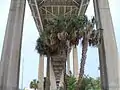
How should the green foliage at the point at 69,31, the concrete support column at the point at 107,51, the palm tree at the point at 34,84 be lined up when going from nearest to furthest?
the concrete support column at the point at 107,51 → the green foliage at the point at 69,31 → the palm tree at the point at 34,84

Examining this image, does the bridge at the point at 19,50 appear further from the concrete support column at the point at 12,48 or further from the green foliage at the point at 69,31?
the green foliage at the point at 69,31

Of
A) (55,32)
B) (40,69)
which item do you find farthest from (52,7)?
(55,32)

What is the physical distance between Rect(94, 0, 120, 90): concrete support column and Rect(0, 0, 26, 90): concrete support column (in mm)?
7238

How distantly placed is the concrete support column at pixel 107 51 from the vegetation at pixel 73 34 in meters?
0.69

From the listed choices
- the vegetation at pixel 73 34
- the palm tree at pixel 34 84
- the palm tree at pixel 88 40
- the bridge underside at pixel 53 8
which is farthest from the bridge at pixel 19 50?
the palm tree at pixel 34 84

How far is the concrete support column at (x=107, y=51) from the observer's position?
18.2 meters

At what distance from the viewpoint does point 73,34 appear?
799 inches

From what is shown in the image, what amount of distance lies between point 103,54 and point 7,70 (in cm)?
833

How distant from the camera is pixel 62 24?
21094mm

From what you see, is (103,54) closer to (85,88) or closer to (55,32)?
(55,32)

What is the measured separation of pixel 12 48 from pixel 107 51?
826 cm

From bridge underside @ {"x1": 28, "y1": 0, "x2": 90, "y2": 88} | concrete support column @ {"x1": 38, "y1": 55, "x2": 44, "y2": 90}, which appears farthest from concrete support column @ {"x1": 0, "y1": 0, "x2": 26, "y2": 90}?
concrete support column @ {"x1": 38, "y1": 55, "x2": 44, "y2": 90}

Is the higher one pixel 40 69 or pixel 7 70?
pixel 40 69

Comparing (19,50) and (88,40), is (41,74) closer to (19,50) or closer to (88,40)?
(19,50)
